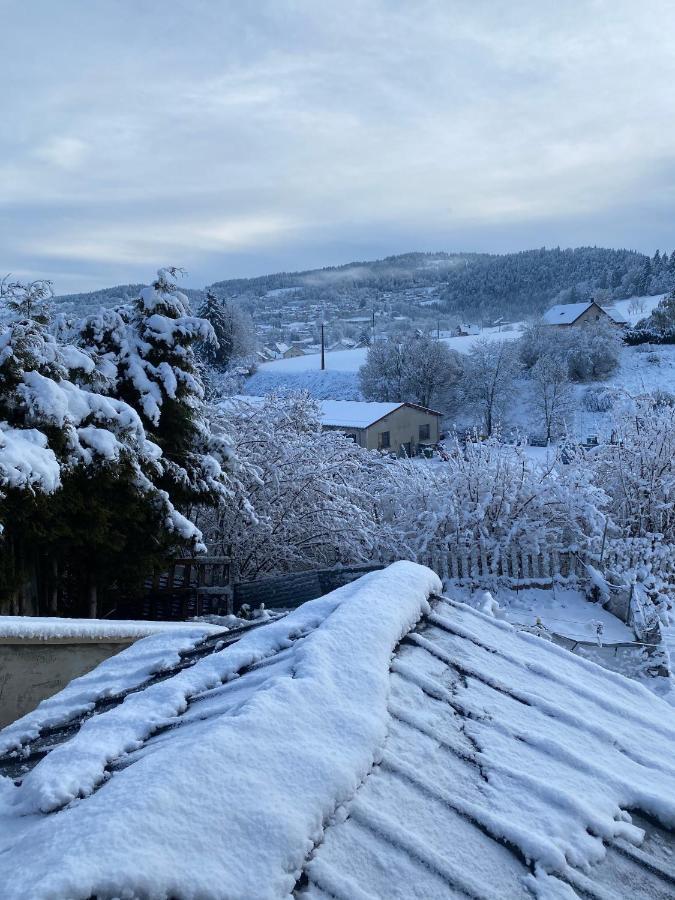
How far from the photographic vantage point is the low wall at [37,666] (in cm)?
416

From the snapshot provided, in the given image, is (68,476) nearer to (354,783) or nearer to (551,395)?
(354,783)

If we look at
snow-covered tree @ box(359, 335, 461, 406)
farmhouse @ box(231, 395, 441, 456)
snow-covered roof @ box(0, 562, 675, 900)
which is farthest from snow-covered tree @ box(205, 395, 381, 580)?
snow-covered tree @ box(359, 335, 461, 406)

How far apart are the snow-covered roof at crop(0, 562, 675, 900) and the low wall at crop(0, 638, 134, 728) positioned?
1.46 metres

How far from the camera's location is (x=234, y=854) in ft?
5.14

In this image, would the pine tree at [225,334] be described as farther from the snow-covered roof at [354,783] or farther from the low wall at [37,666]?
the snow-covered roof at [354,783]

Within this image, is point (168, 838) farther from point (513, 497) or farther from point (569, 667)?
point (513, 497)

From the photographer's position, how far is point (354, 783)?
194 cm

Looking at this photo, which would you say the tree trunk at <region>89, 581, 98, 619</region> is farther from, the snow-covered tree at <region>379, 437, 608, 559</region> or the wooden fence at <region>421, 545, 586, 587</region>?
the wooden fence at <region>421, 545, 586, 587</region>

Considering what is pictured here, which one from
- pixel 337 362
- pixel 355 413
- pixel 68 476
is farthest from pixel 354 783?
pixel 337 362

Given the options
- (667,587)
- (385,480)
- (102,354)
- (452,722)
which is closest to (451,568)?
(385,480)

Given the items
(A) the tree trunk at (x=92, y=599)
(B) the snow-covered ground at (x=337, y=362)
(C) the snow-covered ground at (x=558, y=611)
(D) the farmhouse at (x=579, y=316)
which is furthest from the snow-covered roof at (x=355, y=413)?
(D) the farmhouse at (x=579, y=316)

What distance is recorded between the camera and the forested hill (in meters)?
95.1

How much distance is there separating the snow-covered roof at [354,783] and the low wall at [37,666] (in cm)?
146

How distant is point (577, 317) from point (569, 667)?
56687mm
